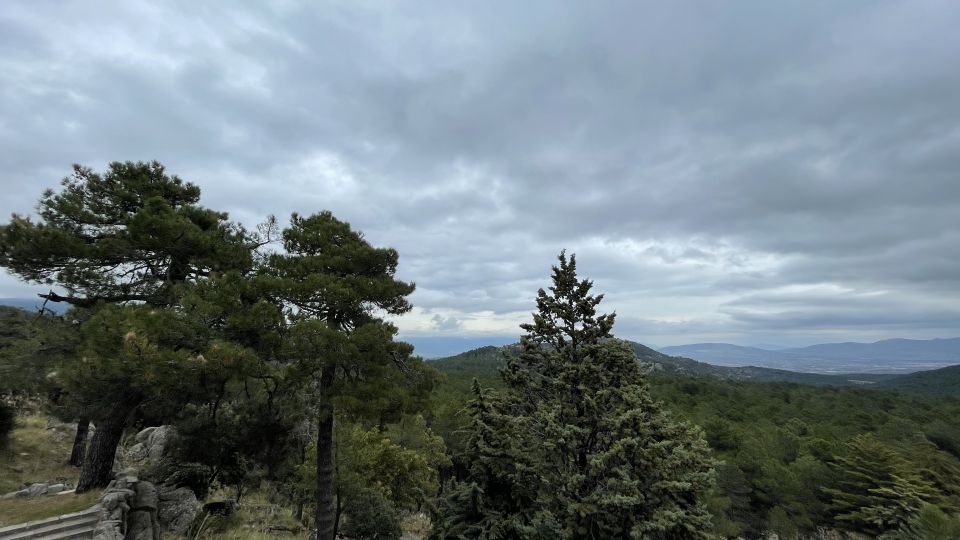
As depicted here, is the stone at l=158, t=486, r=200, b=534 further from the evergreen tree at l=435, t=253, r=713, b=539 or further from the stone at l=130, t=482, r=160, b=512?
the evergreen tree at l=435, t=253, r=713, b=539

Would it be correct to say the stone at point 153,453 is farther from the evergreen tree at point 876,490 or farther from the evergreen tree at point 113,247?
the evergreen tree at point 876,490

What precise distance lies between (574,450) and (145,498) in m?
13.7

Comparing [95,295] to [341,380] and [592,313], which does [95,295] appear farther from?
[592,313]

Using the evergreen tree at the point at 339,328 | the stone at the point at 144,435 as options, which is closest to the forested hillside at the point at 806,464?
the evergreen tree at the point at 339,328

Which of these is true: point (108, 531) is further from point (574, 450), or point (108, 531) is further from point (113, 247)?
point (574, 450)

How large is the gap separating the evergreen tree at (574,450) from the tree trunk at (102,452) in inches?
461

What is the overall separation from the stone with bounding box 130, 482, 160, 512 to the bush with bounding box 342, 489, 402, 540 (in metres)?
9.13

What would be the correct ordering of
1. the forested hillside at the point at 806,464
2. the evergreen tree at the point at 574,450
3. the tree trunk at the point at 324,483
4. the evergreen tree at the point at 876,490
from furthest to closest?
the forested hillside at the point at 806,464
the evergreen tree at the point at 876,490
the tree trunk at the point at 324,483
the evergreen tree at the point at 574,450

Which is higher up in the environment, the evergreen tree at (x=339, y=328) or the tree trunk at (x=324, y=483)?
the evergreen tree at (x=339, y=328)

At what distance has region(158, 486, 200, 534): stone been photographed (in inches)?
545

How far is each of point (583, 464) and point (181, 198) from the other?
18382 mm

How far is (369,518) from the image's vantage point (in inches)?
780

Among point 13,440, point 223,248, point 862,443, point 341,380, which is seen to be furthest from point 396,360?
point 862,443

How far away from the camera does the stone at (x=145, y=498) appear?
42.5 feet
